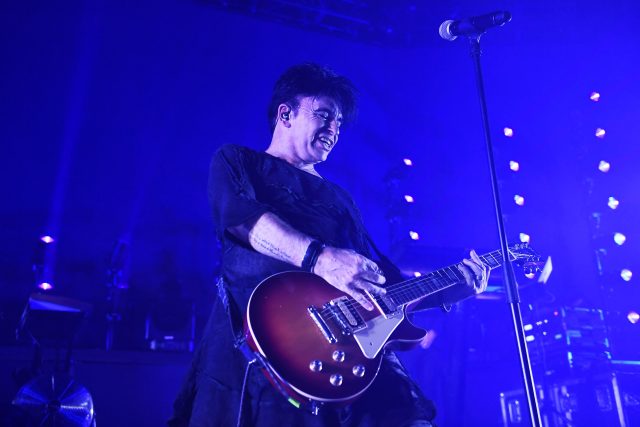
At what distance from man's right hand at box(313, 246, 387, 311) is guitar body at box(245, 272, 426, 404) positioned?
0.38 feet

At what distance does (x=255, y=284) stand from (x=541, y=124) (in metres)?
7.49

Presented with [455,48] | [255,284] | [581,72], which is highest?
[455,48]

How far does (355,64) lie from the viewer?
10.4 metres

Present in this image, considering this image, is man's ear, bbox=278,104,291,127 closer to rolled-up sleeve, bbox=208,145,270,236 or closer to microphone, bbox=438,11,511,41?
rolled-up sleeve, bbox=208,145,270,236

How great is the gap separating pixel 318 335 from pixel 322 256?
32 cm

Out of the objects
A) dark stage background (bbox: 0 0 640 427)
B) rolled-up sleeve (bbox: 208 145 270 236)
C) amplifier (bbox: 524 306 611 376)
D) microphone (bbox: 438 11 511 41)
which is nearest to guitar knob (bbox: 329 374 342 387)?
rolled-up sleeve (bbox: 208 145 270 236)

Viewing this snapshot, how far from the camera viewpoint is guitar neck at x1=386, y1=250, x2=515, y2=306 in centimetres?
255

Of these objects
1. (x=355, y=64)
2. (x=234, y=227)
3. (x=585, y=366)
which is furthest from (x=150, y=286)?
(x=234, y=227)

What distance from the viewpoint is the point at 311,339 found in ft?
6.94

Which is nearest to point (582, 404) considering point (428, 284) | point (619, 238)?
point (619, 238)

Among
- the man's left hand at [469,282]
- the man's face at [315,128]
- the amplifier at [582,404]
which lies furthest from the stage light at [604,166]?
the man's face at [315,128]

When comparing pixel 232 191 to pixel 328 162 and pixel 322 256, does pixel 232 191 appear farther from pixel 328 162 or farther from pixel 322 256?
pixel 328 162

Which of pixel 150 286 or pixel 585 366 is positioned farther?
pixel 150 286

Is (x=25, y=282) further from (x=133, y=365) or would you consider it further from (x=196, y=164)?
(x=196, y=164)
